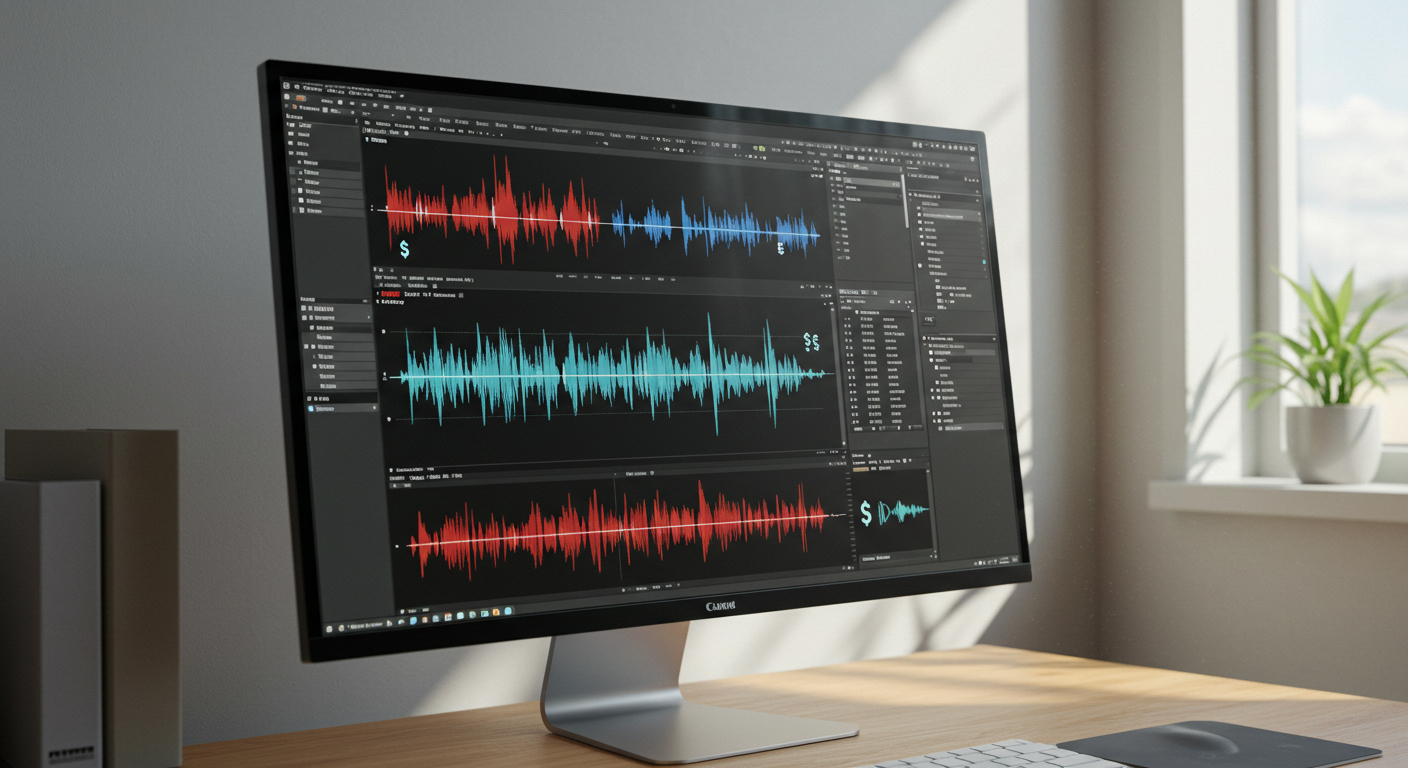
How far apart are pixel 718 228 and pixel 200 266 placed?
521 millimetres

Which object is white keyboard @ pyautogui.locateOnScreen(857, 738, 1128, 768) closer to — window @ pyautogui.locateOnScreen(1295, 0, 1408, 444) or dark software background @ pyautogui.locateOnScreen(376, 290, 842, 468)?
dark software background @ pyautogui.locateOnScreen(376, 290, 842, 468)

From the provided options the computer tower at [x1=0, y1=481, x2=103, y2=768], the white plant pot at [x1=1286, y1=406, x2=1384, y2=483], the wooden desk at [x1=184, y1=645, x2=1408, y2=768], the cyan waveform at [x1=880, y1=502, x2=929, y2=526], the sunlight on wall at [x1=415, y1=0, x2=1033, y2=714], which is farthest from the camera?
the white plant pot at [x1=1286, y1=406, x2=1384, y2=483]

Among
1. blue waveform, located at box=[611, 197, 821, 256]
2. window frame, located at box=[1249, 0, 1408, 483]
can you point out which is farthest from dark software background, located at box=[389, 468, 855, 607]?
window frame, located at box=[1249, 0, 1408, 483]

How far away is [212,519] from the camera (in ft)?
3.78

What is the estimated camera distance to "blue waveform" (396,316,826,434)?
0.92 metres

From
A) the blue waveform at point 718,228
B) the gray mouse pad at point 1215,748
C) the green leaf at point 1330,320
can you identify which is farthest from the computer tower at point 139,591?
the green leaf at point 1330,320

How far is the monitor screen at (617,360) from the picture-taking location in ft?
2.89

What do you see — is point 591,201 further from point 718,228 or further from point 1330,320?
point 1330,320

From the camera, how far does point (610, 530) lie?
0.96 m

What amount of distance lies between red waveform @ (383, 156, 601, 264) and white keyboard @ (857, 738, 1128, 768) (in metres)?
0.49

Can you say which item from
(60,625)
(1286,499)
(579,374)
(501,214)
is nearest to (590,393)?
(579,374)

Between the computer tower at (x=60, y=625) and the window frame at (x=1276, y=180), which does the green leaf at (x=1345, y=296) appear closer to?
the window frame at (x=1276, y=180)

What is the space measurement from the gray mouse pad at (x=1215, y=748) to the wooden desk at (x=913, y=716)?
32mm

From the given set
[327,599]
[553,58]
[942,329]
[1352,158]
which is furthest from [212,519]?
[1352,158]
